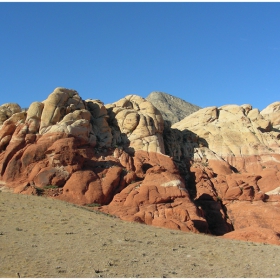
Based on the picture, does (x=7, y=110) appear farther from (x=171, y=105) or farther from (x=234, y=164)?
(x=171, y=105)

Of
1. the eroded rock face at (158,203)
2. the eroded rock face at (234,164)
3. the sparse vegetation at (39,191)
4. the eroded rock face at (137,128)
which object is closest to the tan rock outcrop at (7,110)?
the eroded rock face at (137,128)

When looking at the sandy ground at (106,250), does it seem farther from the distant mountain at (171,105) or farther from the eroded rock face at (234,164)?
the distant mountain at (171,105)

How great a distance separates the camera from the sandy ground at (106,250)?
20.7m

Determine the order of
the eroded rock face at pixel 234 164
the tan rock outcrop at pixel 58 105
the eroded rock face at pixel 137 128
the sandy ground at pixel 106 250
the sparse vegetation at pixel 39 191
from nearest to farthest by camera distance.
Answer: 1. the sandy ground at pixel 106 250
2. the sparse vegetation at pixel 39 191
3. the eroded rock face at pixel 234 164
4. the tan rock outcrop at pixel 58 105
5. the eroded rock face at pixel 137 128

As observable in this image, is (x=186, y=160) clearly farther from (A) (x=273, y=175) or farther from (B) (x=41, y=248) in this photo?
(B) (x=41, y=248)

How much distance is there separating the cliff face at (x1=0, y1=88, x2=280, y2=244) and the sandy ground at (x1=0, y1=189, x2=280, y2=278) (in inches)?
204

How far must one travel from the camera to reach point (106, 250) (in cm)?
2389

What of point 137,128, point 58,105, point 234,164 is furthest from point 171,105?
point 58,105

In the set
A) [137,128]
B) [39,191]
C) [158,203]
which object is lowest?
[158,203]

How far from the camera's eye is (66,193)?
125ft

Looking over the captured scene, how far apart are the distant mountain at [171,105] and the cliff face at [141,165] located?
76655mm

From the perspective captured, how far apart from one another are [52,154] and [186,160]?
18045mm

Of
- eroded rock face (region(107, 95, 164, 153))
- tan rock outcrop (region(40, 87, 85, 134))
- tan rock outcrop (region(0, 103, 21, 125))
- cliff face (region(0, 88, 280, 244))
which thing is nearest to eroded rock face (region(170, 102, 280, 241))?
cliff face (region(0, 88, 280, 244))

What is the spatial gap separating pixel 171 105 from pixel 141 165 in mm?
107520
